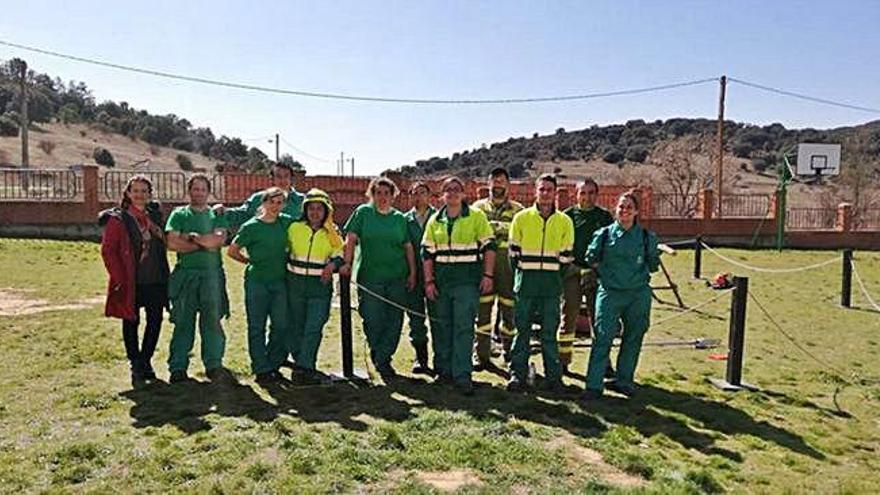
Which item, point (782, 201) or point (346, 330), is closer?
point (346, 330)

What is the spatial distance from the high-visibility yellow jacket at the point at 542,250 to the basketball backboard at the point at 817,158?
28.5 m

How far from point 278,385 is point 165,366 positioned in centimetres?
141

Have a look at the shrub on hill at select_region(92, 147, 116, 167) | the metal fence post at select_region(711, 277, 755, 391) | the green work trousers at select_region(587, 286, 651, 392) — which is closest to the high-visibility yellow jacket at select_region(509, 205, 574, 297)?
the green work trousers at select_region(587, 286, 651, 392)

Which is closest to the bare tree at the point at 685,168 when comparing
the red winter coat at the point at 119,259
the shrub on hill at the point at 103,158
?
the red winter coat at the point at 119,259

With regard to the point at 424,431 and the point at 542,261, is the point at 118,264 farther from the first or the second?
the point at 542,261

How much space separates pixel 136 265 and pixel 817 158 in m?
31.1

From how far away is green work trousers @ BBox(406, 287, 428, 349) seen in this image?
6840 millimetres

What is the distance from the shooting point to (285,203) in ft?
22.6

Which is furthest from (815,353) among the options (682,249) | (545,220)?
(682,249)

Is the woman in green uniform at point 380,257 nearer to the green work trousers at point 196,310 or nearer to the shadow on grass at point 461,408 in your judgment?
the shadow on grass at point 461,408

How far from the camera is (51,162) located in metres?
45.6

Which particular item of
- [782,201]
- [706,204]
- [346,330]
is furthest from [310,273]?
[782,201]

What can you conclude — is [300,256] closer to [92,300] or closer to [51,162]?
[92,300]

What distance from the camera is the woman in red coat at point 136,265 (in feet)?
20.4
